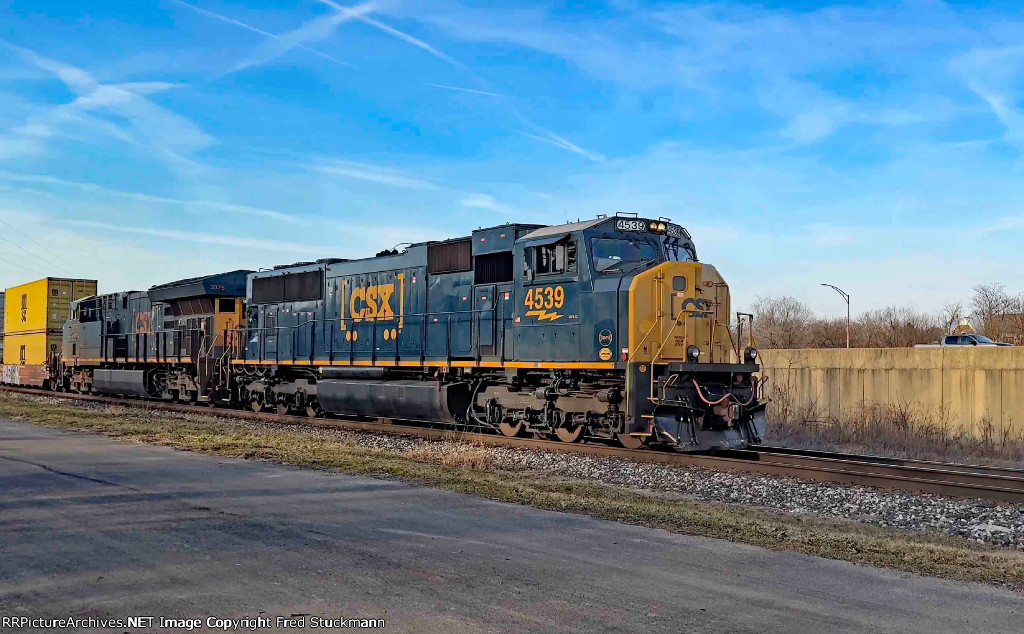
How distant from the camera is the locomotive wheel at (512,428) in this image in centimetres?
1694

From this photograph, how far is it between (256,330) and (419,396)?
803 centimetres

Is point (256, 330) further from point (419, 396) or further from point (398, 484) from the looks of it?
point (398, 484)

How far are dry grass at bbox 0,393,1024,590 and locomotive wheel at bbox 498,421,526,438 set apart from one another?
6.80 feet

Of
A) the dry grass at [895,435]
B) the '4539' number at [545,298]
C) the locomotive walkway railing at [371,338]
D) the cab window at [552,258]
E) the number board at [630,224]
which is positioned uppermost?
the number board at [630,224]

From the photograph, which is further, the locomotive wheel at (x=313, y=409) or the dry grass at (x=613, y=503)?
the locomotive wheel at (x=313, y=409)

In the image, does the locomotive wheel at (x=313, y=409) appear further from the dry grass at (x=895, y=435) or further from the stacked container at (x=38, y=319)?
the stacked container at (x=38, y=319)

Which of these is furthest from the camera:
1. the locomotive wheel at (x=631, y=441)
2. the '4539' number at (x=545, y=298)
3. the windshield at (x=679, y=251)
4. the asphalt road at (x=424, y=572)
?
the windshield at (x=679, y=251)

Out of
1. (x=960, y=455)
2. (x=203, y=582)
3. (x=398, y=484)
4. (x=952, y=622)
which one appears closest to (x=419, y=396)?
(x=398, y=484)

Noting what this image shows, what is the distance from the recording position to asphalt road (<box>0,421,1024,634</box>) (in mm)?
5453

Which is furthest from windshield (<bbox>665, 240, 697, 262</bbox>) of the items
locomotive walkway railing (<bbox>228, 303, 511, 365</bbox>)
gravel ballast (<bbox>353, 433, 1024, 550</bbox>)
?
gravel ballast (<bbox>353, 433, 1024, 550</bbox>)

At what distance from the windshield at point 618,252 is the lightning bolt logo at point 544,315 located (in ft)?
3.79

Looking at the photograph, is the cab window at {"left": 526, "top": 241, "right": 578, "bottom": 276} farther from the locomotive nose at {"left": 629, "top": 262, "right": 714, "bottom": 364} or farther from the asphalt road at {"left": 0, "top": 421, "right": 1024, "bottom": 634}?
the asphalt road at {"left": 0, "top": 421, "right": 1024, "bottom": 634}

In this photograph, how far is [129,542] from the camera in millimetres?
7188

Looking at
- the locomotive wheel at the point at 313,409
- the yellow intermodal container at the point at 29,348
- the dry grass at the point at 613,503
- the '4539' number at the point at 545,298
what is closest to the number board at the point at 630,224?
the '4539' number at the point at 545,298
